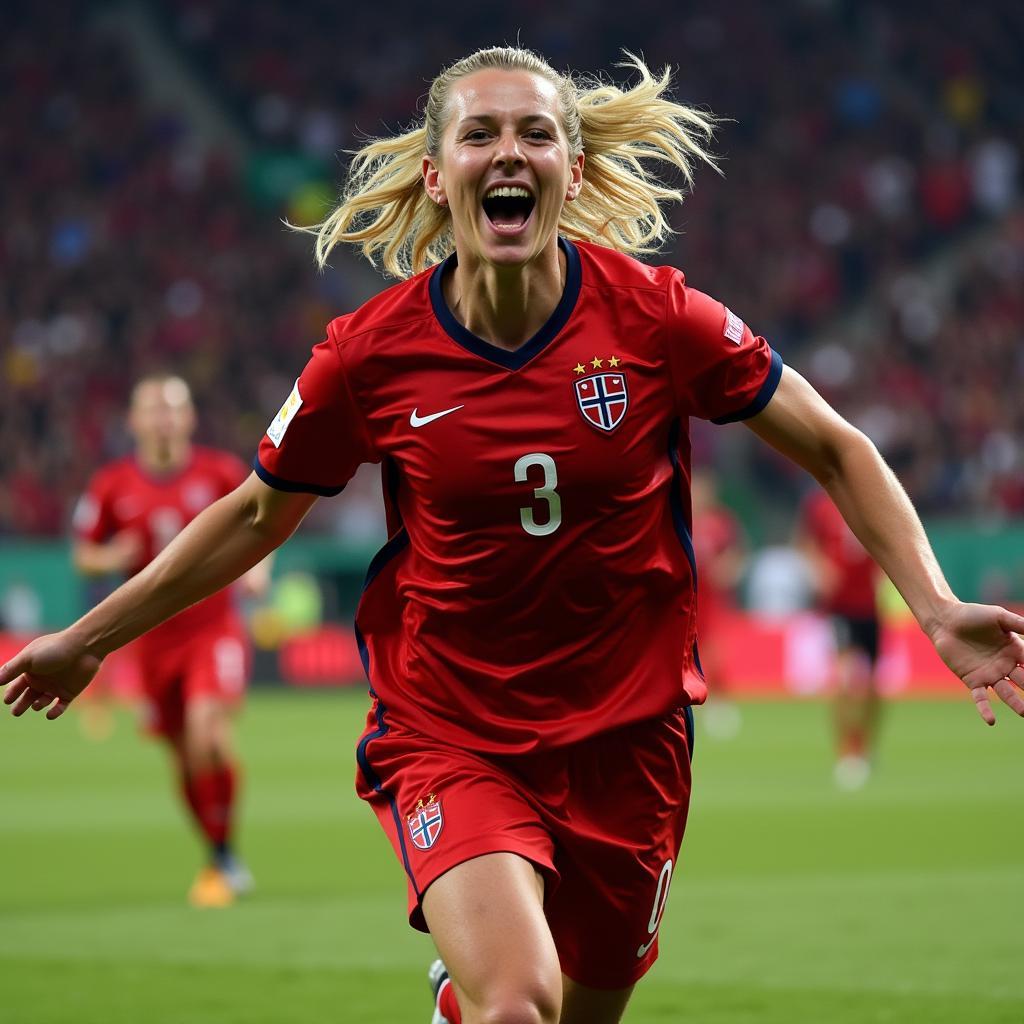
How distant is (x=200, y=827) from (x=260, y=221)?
82.8 feet

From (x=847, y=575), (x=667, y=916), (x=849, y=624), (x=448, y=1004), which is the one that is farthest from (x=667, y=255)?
(x=448, y=1004)

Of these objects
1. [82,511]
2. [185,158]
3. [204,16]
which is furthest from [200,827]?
[204,16]

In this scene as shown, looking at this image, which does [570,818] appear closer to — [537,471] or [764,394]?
[537,471]

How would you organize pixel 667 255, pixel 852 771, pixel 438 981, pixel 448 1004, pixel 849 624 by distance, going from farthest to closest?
pixel 667 255
pixel 849 624
pixel 852 771
pixel 438 981
pixel 448 1004

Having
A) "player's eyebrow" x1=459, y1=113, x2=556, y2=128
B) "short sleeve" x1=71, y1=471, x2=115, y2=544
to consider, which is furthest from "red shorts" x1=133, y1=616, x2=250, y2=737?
"player's eyebrow" x1=459, y1=113, x2=556, y2=128

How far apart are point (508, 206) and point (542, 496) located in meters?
0.68

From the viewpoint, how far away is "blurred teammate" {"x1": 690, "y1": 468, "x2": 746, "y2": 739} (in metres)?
21.7

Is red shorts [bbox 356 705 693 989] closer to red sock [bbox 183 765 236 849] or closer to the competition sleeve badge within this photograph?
the competition sleeve badge

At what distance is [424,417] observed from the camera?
4.59m

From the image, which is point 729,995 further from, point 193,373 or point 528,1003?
point 193,373

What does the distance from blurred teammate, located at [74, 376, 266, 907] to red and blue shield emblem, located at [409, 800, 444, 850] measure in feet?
17.9

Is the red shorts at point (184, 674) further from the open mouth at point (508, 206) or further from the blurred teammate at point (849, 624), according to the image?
the blurred teammate at point (849, 624)

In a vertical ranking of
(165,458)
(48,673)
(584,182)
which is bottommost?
(48,673)

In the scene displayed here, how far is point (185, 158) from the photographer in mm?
34812
